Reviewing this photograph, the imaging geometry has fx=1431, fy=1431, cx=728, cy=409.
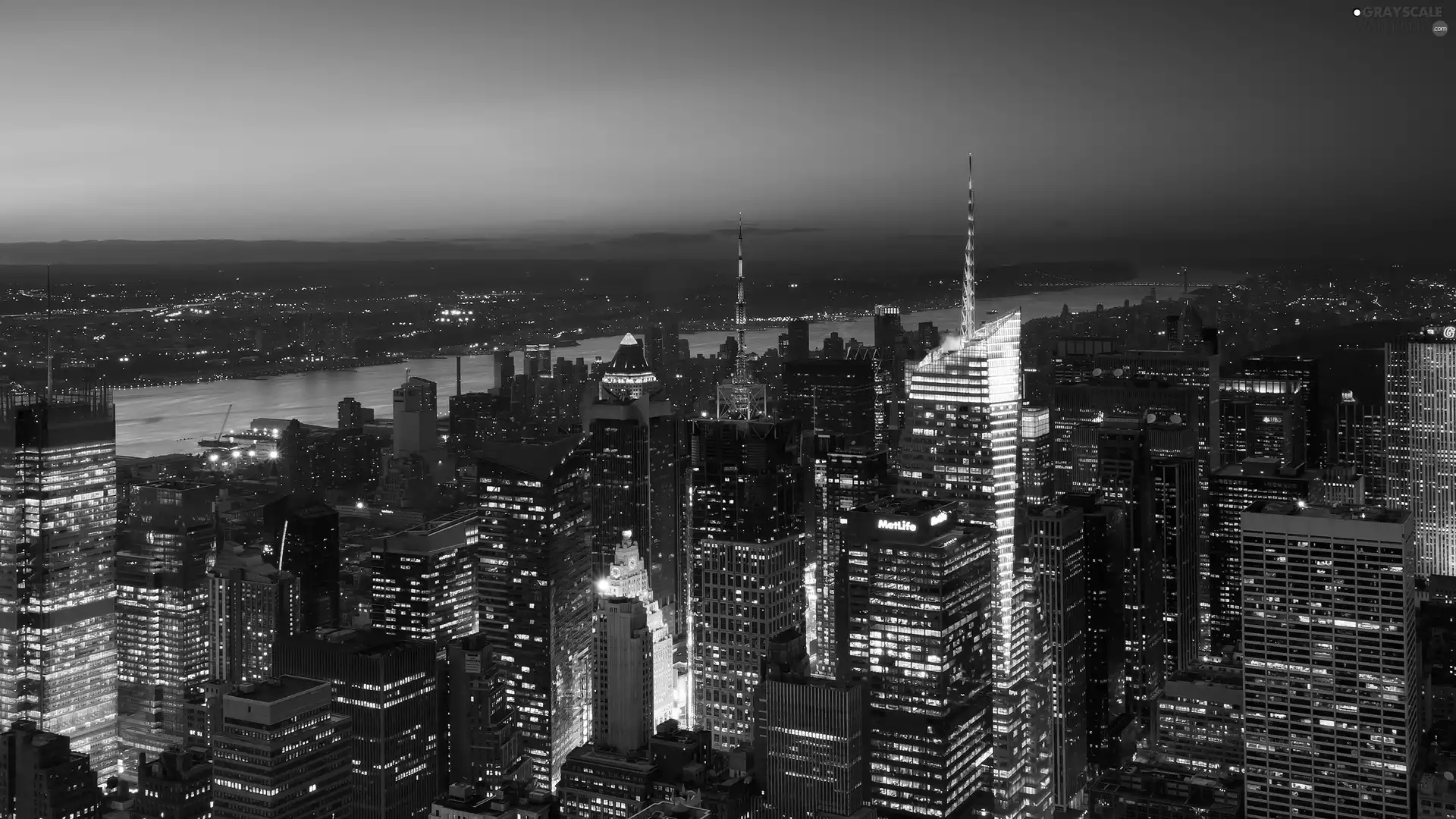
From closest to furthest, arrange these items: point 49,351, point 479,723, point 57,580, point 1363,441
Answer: point 49,351
point 479,723
point 57,580
point 1363,441

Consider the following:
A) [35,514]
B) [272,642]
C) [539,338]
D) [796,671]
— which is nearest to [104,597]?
[35,514]

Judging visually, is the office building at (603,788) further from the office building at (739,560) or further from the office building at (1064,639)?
the office building at (1064,639)

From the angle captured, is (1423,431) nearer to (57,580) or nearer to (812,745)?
(812,745)

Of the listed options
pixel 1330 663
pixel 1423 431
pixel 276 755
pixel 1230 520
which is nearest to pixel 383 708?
pixel 276 755

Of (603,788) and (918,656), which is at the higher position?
(918,656)

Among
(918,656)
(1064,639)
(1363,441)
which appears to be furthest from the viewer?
(1363,441)

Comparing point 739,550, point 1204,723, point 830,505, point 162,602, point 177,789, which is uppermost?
point 830,505

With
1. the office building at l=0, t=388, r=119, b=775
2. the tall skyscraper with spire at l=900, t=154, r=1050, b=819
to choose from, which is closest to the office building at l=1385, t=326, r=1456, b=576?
the tall skyscraper with spire at l=900, t=154, r=1050, b=819

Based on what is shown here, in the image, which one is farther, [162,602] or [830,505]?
[830,505]
